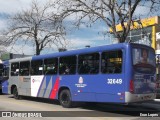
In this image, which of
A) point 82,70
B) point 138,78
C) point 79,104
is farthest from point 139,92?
point 79,104

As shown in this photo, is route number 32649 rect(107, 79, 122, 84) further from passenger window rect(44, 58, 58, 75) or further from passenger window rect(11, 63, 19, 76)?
passenger window rect(11, 63, 19, 76)

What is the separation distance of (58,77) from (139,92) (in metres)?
4.86

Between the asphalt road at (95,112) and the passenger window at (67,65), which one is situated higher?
the passenger window at (67,65)

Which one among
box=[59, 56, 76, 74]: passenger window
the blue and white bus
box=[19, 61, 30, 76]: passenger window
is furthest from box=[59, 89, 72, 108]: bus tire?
box=[19, 61, 30, 76]: passenger window

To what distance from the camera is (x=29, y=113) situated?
14289mm

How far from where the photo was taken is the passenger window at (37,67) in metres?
18.7

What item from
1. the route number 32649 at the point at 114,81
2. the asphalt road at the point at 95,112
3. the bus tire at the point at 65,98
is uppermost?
the route number 32649 at the point at 114,81

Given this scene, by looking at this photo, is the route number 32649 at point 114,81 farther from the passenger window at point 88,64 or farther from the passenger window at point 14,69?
the passenger window at point 14,69

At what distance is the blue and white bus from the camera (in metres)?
13.5

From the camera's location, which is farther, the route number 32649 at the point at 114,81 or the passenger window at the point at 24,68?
the passenger window at the point at 24,68

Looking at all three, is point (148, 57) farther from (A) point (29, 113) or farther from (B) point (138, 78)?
(A) point (29, 113)

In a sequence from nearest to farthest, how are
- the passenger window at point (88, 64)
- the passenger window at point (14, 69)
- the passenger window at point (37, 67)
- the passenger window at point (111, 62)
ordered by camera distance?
the passenger window at point (111, 62) < the passenger window at point (88, 64) < the passenger window at point (37, 67) < the passenger window at point (14, 69)

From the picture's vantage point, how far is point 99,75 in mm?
14539

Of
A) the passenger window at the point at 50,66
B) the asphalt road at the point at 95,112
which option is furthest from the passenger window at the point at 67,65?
the asphalt road at the point at 95,112
